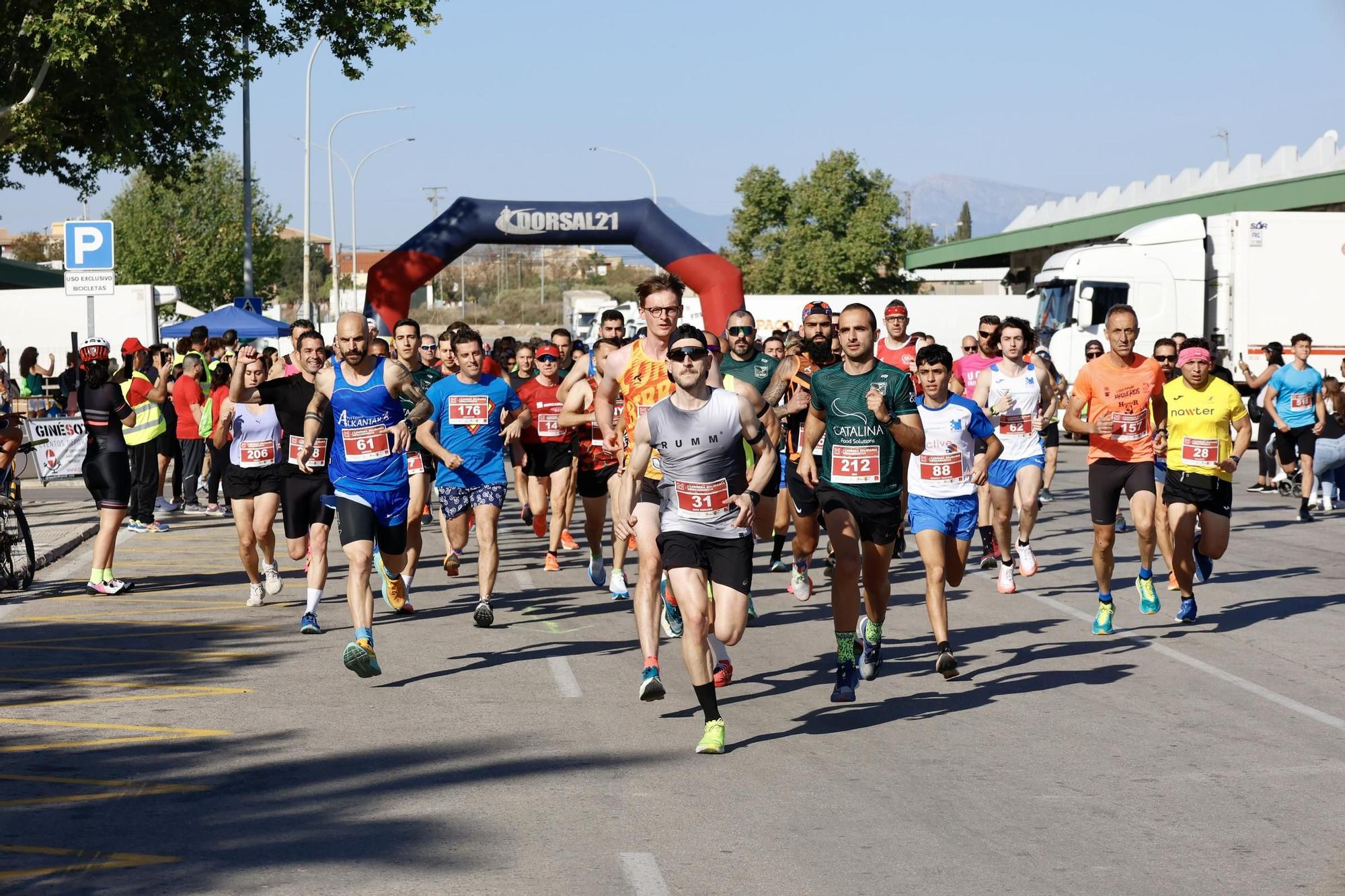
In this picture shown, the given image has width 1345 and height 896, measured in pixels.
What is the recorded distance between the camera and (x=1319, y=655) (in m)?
10.2

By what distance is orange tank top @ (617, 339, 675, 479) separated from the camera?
946 cm

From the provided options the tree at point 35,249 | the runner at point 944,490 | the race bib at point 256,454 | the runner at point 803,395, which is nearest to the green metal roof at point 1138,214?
the runner at point 803,395

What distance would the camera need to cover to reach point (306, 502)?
1134cm

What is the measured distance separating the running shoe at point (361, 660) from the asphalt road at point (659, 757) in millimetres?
172

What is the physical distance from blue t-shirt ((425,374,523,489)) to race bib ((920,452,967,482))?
3.67 metres

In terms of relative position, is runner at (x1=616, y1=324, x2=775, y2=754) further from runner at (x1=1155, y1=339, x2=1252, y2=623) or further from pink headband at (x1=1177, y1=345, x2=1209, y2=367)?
pink headband at (x1=1177, y1=345, x2=1209, y2=367)

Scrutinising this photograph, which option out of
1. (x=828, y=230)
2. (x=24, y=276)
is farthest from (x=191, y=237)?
(x=828, y=230)

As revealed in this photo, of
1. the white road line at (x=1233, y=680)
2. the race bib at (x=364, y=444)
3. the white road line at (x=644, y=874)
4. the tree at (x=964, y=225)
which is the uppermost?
the tree at (x=964, y=225)

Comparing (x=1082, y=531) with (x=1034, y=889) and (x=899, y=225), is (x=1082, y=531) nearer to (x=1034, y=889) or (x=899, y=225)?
(x=1034, y=889)

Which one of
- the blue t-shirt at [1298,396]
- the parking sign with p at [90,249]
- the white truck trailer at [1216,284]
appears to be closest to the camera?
the parking sign with p at [90,249]

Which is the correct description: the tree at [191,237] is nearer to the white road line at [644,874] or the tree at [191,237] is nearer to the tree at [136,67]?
the tree at [136,67]

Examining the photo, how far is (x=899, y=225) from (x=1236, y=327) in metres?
44.2

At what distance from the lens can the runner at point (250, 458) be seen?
12109 millimetres

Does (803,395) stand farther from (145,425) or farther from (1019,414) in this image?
(145,425)
